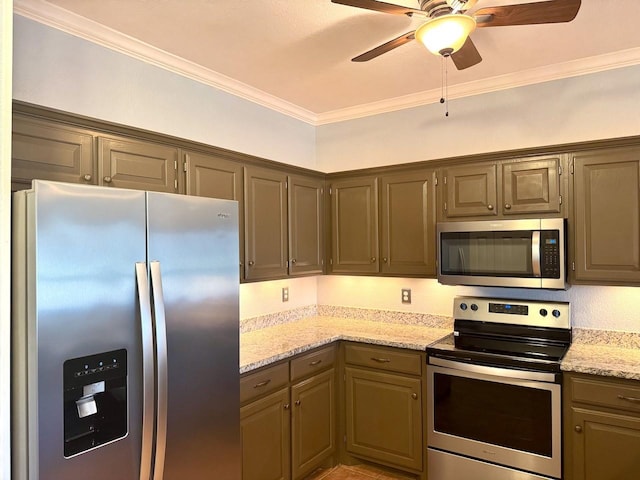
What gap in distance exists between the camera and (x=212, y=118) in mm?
3008

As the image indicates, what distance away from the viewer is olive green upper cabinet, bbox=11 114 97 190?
5.80ft

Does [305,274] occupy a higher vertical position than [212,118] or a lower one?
lower

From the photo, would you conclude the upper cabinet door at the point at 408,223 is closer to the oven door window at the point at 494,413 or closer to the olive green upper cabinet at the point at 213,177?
the oven door window at the point at 494,413

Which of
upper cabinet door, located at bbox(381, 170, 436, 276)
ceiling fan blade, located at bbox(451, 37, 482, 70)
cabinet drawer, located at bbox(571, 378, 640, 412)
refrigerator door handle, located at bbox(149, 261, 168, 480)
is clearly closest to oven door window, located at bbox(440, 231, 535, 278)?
upper cabinet door, located at bbox(381, 170, 436, 276)

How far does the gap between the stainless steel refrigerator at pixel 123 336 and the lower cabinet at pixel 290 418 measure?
1.16 feet

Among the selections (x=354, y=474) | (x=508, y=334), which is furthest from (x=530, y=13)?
(x=354, y=474)

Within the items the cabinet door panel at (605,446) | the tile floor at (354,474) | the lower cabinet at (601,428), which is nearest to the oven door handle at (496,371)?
the lower cabinet at (601,428)

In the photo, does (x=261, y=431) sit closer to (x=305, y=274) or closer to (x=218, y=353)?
(x=218, y=353)

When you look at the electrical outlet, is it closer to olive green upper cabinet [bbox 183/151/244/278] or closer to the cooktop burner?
the cooktop burner

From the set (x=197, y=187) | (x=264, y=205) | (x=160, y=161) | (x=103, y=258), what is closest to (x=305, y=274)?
(x=264, y=205)

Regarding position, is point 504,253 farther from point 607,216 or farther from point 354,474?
point 354,474

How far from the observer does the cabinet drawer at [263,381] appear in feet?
7.66

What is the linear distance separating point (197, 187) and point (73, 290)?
3.72 feet

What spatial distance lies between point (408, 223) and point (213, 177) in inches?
54.7
